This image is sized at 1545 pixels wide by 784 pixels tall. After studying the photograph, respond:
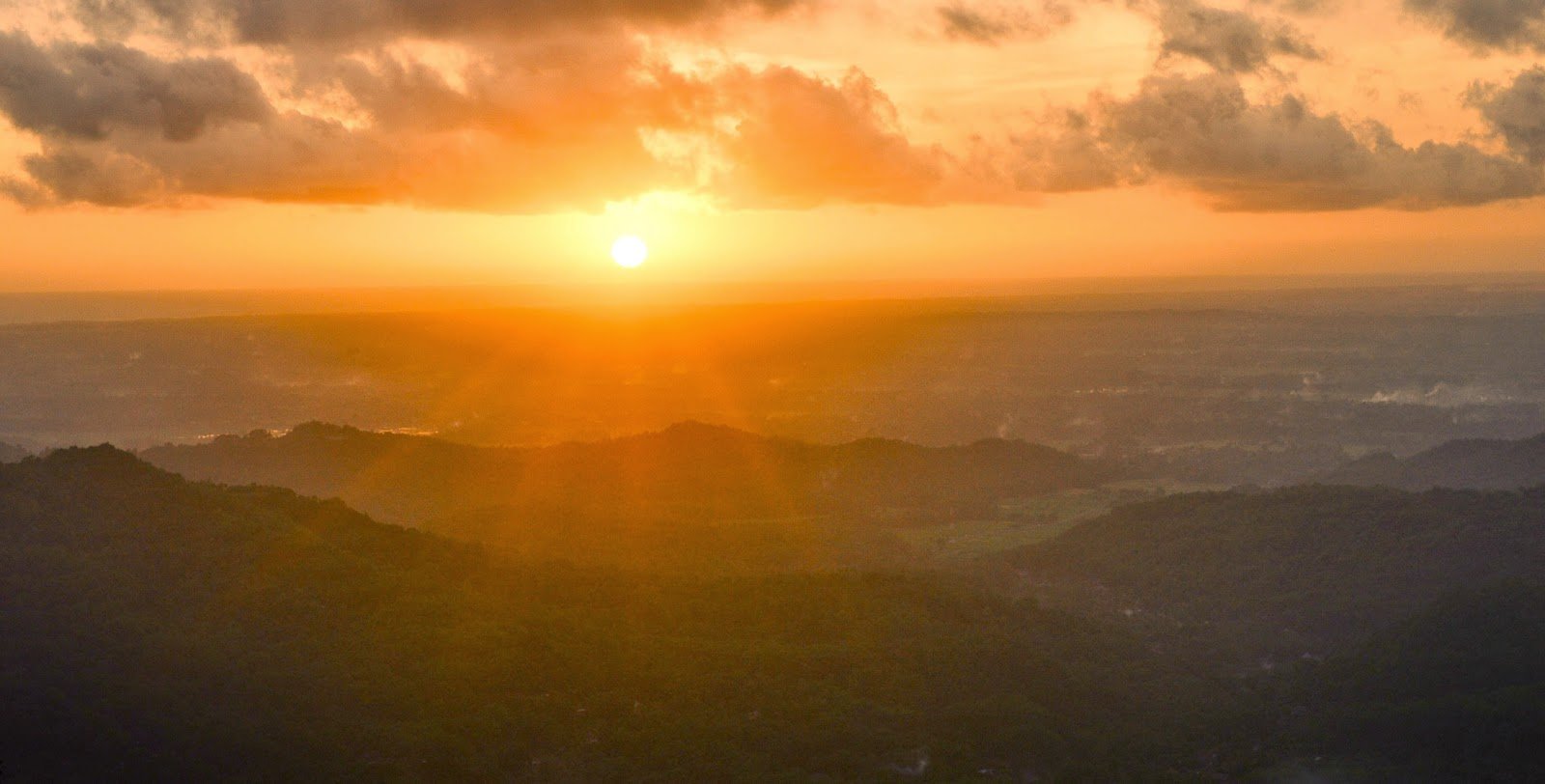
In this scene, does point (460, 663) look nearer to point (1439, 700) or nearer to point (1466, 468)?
point (1439, 700)

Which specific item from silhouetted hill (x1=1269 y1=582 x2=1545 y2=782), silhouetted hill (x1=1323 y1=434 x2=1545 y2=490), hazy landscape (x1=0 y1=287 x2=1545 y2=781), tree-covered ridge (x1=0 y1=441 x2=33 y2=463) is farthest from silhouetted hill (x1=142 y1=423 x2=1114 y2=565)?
silhouetted hill (x1=1269 y1=582 x2=1545 y2=782)

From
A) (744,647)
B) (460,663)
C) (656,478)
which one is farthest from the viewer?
(656,478)

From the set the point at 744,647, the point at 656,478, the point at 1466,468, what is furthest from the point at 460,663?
the point at 1466,468

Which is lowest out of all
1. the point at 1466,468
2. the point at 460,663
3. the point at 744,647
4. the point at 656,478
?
the point at 1466,468

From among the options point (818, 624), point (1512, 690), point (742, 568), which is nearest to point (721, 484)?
point (742, 568)

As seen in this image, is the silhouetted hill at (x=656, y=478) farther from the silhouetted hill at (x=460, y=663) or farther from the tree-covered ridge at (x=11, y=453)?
the silhouetted hill at (x=460, y=663)

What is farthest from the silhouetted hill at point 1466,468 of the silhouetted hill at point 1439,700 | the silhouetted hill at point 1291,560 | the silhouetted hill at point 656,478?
the silhouetted hill at point 1439,700

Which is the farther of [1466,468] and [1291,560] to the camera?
[1466,468]
